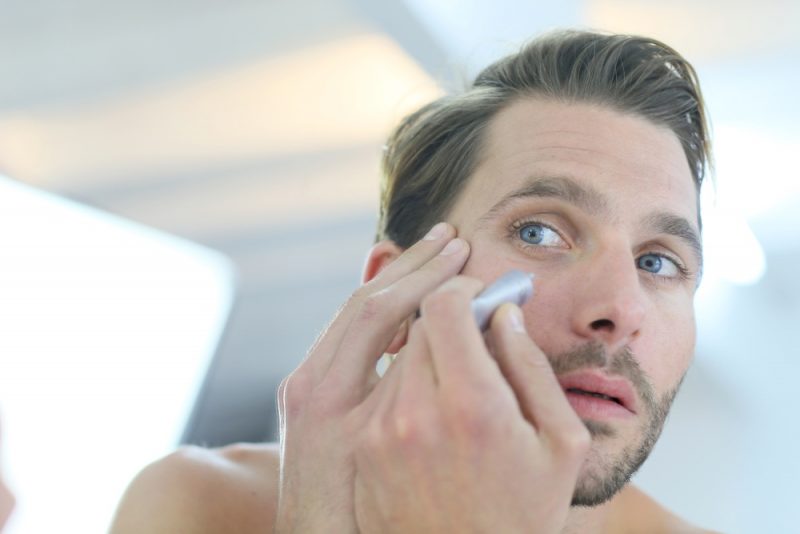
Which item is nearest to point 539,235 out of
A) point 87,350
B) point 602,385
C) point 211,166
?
point 602,385

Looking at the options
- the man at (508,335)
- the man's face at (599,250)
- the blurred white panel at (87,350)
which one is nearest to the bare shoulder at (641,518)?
the man at (508,335)

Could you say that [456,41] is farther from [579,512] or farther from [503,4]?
[579,512]

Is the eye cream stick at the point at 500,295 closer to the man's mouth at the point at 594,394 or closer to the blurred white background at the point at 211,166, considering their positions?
the man's mouth at the point at 594,394

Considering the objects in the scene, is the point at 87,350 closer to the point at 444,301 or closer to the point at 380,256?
the point at 380,256

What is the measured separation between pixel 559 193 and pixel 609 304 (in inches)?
6.2

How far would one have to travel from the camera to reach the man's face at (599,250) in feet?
2.67

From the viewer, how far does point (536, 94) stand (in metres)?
1.08

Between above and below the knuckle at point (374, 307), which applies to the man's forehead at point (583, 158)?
above

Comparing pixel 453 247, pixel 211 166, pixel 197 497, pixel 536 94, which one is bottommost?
pixel 197 497

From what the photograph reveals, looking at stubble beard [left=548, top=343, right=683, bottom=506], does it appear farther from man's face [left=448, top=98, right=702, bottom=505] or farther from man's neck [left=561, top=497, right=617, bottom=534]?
man's neck [left=561, top=497, right=617, bottom=534]

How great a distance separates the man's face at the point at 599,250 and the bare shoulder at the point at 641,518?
0.34m

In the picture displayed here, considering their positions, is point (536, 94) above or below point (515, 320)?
above

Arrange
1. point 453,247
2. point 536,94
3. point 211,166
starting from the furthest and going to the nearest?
point 211,166, point 536,94, point 453,247

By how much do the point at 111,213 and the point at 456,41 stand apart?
2.79ft
